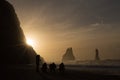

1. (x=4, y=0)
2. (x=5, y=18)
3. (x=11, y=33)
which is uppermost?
(x=4, y=0)

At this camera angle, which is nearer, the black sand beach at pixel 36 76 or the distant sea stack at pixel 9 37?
the black sand beach at pixel 36 76

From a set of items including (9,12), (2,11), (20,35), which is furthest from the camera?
(20,35)

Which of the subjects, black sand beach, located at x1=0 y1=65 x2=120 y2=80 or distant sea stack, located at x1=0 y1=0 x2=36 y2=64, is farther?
distant sea stack, located at x1=0 y1=0 x2=36 y2=64

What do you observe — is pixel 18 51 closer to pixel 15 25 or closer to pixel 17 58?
pixel 17 58

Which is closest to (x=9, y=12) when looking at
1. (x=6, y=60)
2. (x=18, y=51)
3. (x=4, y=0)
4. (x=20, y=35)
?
(x=4, y=0)

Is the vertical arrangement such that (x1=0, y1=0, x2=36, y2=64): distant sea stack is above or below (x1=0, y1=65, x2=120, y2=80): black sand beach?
above

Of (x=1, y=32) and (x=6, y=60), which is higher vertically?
(x=1, y=32)

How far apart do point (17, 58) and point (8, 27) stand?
1556 centimetres

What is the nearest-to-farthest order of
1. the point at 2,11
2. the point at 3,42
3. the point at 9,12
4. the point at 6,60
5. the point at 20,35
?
the point at 6,60, the point at 3,42, the point at 2,11, the point at 9,12, the point at 20,35

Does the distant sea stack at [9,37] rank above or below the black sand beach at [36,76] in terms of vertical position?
above

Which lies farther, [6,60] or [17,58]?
[17,58]

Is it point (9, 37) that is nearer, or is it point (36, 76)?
point (36, 76)

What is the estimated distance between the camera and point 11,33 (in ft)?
295

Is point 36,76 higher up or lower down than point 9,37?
lower down
